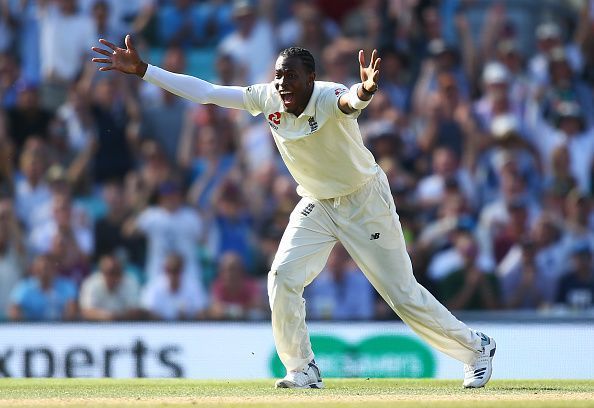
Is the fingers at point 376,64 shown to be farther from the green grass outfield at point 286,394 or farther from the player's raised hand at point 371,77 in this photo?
the green grass outfield at point 286,394

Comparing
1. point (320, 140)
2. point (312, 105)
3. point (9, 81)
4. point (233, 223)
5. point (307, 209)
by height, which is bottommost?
point (233, 223)

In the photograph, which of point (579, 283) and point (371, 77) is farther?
point (579, 283)

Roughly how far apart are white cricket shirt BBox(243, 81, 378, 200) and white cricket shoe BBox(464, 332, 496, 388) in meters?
1.34

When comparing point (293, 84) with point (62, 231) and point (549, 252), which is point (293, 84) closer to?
point (549, 252)

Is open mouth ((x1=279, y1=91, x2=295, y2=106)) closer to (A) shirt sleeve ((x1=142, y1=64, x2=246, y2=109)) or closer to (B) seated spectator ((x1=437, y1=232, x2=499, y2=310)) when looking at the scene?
(A) shirt sleeve ((x1=142, y1=64, x2=246, y2=109))

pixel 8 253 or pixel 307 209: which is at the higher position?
pixel 307 209

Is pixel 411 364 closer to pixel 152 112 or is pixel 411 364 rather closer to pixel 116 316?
pixel 116 316

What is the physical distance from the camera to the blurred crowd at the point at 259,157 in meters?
11.9

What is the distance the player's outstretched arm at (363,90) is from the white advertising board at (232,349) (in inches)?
155

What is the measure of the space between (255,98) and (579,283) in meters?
5.42

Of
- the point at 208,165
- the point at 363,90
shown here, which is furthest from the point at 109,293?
the point at 363,90

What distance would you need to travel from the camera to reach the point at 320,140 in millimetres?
7352

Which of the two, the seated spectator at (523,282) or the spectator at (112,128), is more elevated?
the spectator at (112,128)

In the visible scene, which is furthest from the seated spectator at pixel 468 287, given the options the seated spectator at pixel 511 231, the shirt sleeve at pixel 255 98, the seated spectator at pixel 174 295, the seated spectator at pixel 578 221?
the shirt sleeve at pixel 255 98
